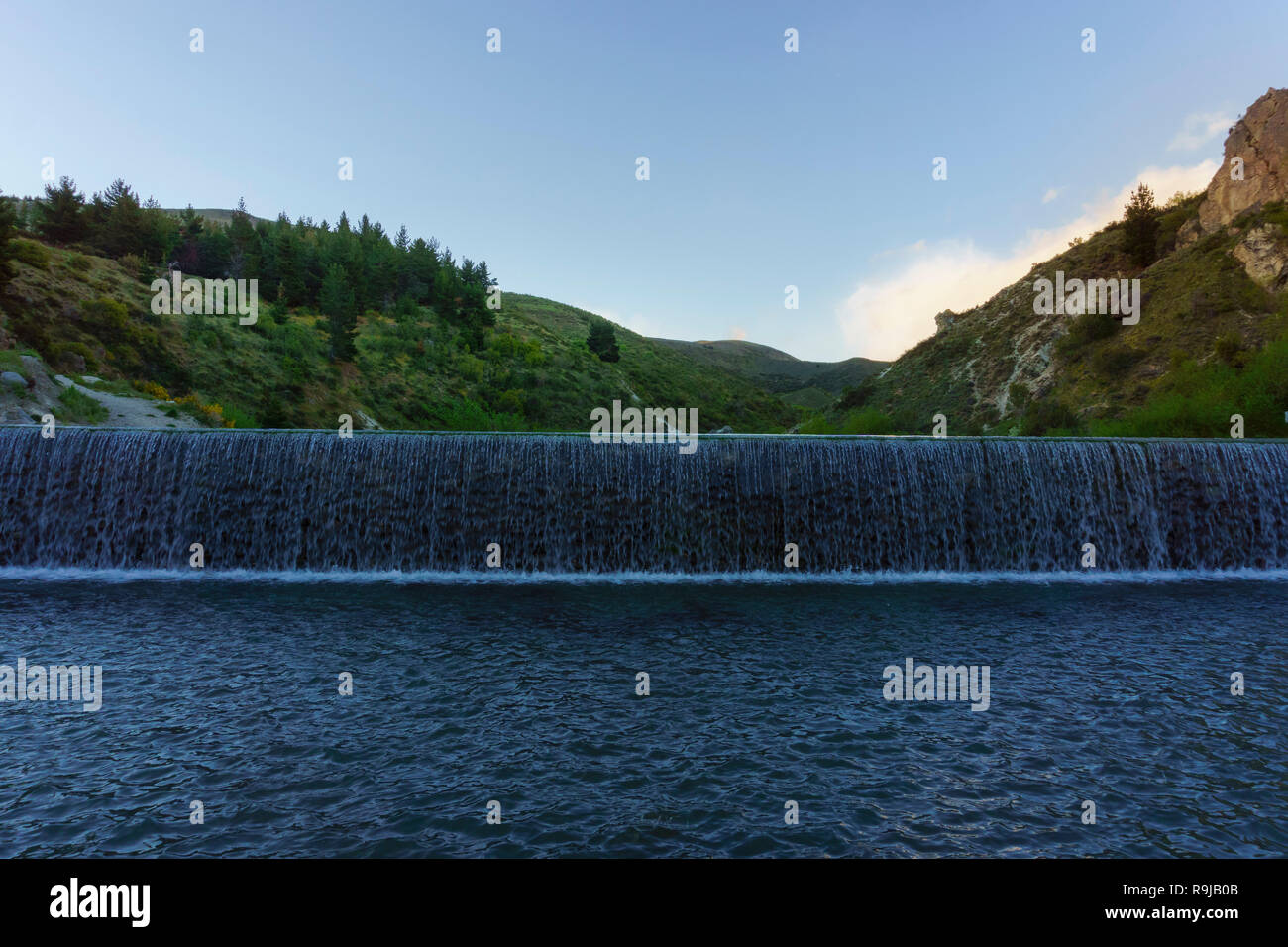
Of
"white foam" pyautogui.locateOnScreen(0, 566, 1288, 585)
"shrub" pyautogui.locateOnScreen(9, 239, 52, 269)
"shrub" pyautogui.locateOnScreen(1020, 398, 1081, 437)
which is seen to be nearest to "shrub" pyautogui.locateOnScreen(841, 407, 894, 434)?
"shrub" pyautogui.locateOnScreen(1020, 398, 1081, 437)

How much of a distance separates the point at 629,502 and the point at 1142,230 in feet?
186

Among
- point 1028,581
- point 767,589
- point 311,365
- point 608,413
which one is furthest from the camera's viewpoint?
point 608,413

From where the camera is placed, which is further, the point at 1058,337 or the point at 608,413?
the point at 608,413

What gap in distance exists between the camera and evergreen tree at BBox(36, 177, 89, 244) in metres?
51.2

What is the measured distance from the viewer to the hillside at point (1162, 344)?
3241cm

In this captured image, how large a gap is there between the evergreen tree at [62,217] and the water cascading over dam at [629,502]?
143 ft

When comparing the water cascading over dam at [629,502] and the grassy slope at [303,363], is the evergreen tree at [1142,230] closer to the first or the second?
the grassy slope at [303,363]

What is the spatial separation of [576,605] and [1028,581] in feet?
40.3

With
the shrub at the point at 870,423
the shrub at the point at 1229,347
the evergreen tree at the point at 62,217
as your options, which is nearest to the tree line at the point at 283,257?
the evergreen tree at the point at 62,217

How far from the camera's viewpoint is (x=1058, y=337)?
52406 millimetres

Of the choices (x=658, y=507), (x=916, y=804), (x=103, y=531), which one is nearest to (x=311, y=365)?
(x=103, y=531)

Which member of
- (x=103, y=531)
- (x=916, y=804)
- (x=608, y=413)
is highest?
(x=608, y=413)

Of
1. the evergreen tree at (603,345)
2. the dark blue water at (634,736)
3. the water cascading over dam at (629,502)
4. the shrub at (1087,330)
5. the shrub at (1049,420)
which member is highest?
the evergreen tree at (603,345)

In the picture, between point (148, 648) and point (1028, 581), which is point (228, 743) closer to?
point (148, 648)
